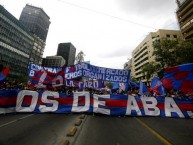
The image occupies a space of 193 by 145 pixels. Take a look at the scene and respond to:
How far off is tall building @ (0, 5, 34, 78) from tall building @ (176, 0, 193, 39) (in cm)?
7700

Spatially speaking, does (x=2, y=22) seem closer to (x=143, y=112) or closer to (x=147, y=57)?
(x=147, y=57)

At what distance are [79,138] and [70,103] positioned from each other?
6709 mm

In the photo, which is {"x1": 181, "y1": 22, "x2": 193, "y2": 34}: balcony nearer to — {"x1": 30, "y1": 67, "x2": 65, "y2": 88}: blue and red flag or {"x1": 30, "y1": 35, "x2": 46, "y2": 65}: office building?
{"x1": 30, "y1": 67, "x2": 65, "y2": 88}: blue and red flag

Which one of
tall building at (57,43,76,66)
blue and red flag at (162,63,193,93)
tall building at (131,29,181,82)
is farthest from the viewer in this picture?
tall building at (57,43,76,66)

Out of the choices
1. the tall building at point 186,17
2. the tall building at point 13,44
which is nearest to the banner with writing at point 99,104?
the tall building at point 186,17

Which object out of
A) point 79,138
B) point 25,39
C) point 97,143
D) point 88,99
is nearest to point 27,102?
point 88,99

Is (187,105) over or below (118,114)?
over

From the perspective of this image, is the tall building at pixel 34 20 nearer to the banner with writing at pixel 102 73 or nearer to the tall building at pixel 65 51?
the tall building at pixel 65 51

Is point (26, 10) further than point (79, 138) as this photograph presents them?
Yes

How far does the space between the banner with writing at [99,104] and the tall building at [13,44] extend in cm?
7786

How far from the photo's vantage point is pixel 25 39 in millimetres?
101000

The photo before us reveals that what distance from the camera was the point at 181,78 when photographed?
438 inches

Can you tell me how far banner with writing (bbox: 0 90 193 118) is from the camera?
11.4m

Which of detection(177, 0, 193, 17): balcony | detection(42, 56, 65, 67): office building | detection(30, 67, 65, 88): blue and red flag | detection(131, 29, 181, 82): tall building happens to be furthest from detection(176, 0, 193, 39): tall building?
detection(42, 56, 65, 67): office building
